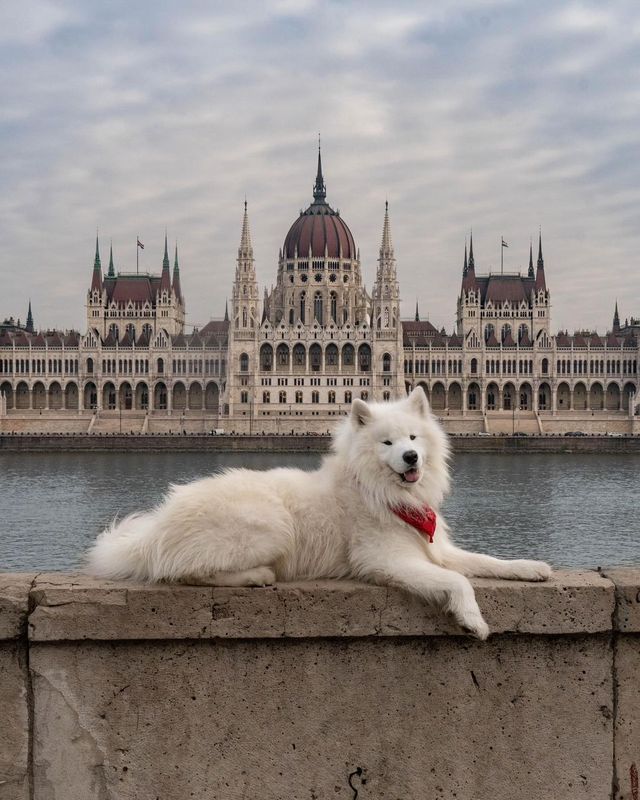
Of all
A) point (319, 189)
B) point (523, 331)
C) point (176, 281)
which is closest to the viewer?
point (523, 331)

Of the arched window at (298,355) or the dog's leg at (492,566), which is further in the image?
the arched window at (298,355)

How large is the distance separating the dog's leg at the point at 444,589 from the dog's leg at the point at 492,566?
13.4 inches

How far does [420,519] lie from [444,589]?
0.55m

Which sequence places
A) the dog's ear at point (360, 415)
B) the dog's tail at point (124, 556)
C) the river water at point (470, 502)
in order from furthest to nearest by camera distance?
the river water at point (470, 502) < the dog's ear at point (360, 415) < the dog's tail at point (124, 556)

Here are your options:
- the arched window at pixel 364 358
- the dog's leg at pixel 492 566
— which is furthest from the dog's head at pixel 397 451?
the arched window at pixel 364 358

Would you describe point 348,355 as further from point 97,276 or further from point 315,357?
point 97,276

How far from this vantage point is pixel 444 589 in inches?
135

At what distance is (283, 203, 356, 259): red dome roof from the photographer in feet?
326

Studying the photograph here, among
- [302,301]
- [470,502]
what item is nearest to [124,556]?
[470,502]

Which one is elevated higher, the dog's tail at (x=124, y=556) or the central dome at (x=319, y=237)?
the central dome at (x=319, y=237)

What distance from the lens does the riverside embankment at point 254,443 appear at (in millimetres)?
70938

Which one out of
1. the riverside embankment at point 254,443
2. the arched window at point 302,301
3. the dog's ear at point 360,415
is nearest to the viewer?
the dog's ear at point 360,415

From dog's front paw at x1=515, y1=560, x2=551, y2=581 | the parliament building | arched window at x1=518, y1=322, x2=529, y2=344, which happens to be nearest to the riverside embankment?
the parliament building

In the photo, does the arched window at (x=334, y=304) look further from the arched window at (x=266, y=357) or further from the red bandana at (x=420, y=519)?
the red bandana at (x=420, y=519)
